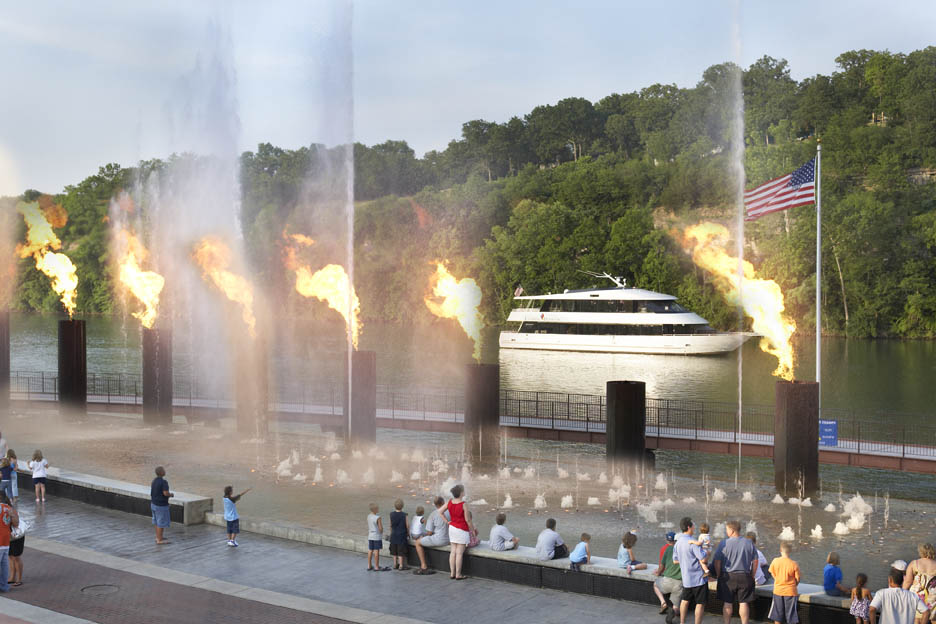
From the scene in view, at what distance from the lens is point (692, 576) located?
545 inches

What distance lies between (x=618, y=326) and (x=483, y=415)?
5462 centimetres

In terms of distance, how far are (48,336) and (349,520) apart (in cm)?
8362

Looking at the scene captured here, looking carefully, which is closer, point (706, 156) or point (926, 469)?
point (926, 469)

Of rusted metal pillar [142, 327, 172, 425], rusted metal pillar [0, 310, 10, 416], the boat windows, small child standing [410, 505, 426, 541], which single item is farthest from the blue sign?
the boat windows

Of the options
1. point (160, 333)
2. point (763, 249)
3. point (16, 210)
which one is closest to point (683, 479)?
point (160, 333)

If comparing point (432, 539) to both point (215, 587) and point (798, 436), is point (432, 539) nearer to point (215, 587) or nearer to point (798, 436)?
point (215, 587)

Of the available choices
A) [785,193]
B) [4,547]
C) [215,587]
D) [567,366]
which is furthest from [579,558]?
[567,366]

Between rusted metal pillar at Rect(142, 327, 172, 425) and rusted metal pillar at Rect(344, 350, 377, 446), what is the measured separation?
1030 cm

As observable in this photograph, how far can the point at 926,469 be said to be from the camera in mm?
26625

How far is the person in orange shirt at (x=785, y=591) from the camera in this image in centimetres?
1333

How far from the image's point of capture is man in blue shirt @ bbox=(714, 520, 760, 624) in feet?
45.5

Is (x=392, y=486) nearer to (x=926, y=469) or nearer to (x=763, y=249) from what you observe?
(x=926, y=469)

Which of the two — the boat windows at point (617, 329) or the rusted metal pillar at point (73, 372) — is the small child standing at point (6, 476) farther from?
the boat windows at point (617, 329)

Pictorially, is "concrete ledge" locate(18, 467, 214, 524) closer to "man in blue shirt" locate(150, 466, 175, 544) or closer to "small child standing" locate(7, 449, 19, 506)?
"small child standing" locate(7, 449, 19, 506)
